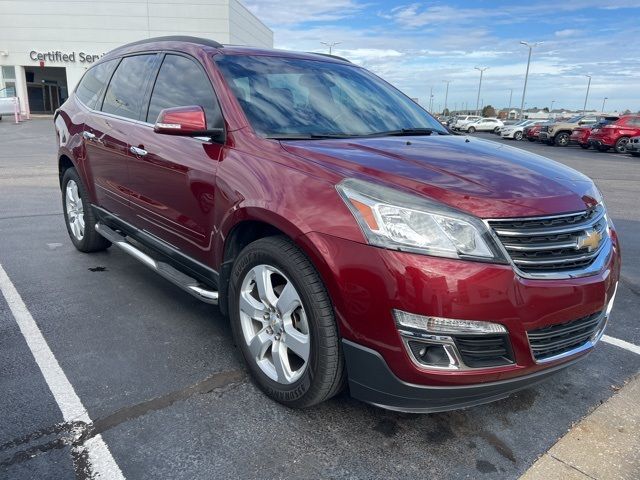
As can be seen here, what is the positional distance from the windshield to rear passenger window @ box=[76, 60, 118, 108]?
1.90 meters

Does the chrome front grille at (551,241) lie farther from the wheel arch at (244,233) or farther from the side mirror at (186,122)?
the side mirror at (186,122)

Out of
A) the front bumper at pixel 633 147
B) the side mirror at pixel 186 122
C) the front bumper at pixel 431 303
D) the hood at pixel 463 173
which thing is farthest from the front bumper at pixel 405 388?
the front bumper at pixel 633 147

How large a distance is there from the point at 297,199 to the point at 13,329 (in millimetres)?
2429

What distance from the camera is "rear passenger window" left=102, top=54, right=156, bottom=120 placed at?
3.98 metres

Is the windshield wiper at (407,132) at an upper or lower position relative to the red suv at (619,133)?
upper

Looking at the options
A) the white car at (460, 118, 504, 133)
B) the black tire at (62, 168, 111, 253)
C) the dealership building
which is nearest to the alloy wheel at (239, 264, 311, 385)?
the black tire at (62, 168, 111, 253)

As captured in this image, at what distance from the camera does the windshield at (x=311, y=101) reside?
309 cm

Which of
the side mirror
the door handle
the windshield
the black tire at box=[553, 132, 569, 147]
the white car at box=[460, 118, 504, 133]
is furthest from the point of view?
the white car at box=[460, 118, 504, 133]

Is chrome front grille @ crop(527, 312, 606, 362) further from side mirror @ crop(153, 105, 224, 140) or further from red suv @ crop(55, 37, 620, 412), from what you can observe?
side mirror @ crop(153, 105, 224, 140)

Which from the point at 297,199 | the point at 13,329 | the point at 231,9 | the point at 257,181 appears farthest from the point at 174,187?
the point at 231,9

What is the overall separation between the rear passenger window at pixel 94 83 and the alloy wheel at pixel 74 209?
2.72 feet

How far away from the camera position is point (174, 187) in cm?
334

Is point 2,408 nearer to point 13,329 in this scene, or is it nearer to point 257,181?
point 13,329

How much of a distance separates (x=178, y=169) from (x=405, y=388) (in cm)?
197
